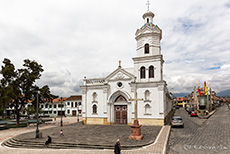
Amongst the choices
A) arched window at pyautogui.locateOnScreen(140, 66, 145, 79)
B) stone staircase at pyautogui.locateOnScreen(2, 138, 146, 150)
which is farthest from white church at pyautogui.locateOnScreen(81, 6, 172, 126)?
stone staircase at pyautogui.locateOnScreen(2, 138, 146, 150)

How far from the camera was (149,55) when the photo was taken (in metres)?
26.3

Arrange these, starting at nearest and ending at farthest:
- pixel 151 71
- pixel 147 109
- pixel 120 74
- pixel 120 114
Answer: pixel 147 109 → pixel 151 71 → pixel 120 114 → pixel 120 74

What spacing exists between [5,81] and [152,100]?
25.3m

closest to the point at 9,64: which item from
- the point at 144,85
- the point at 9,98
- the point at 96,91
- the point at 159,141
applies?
the point at 9,98

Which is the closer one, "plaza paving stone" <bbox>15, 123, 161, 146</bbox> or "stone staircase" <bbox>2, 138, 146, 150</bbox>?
"stone staircase" <bbox>2, 138, 146, 150</bbox>

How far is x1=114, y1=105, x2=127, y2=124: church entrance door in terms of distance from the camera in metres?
26.9

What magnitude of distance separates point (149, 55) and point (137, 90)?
6103mm

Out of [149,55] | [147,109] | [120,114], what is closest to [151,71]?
[149,55]

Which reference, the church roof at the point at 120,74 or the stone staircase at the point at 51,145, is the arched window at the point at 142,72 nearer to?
the church roof at the point at 120,74

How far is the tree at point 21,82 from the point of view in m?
27.6

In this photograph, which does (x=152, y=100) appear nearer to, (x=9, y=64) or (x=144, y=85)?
(x=144, y=85)

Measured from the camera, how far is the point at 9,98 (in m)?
26.1

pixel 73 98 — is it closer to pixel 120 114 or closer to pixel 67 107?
pixel 67 107

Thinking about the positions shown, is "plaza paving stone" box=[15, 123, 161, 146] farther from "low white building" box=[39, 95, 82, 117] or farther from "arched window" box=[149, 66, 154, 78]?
"low white building" box=[39, 95, 82, 117]
